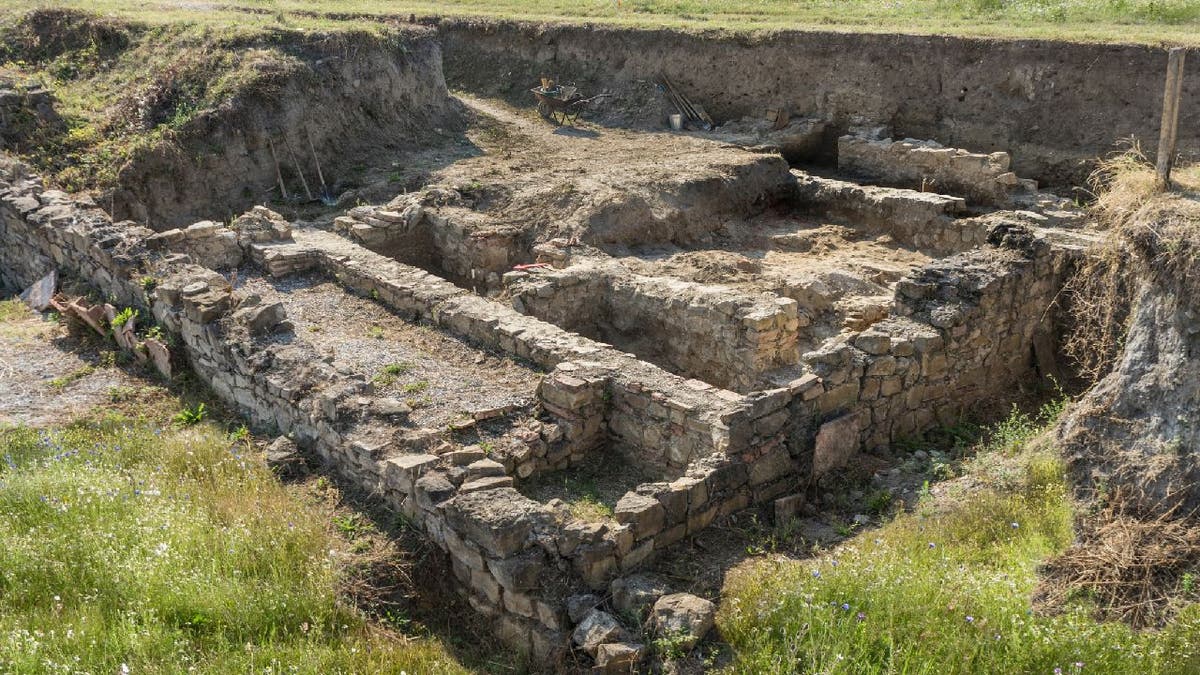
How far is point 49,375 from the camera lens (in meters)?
11.1

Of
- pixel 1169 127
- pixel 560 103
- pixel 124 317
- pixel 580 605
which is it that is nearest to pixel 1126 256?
pixel 1169 127

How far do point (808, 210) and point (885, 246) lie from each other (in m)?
2.34

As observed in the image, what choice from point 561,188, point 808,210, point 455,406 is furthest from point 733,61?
point 455,406

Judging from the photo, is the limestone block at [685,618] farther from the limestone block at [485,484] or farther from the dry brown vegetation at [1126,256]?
the dry brown vegetation at [1126,256]

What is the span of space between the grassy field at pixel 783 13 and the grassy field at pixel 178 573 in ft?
48.5

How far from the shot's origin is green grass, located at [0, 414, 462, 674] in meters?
6.15

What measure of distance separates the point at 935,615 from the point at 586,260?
Answer: 8540 mm

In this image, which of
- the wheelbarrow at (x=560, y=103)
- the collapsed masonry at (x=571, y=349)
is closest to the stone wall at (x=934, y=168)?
the collapsed masonry at (x=571, y=349)

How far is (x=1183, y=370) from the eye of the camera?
7.55 metres

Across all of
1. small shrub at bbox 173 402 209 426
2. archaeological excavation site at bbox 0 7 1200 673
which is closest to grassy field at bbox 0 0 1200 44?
archaeological excavation site at bbox 0 7 1200 673

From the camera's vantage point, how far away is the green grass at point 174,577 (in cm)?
→ 615

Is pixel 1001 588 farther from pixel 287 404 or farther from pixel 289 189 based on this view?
pixel 289 189

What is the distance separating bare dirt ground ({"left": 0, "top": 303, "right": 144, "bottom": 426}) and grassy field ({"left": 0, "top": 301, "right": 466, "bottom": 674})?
1.65 m

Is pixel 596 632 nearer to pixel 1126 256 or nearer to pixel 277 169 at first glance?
pixel 1126 256
